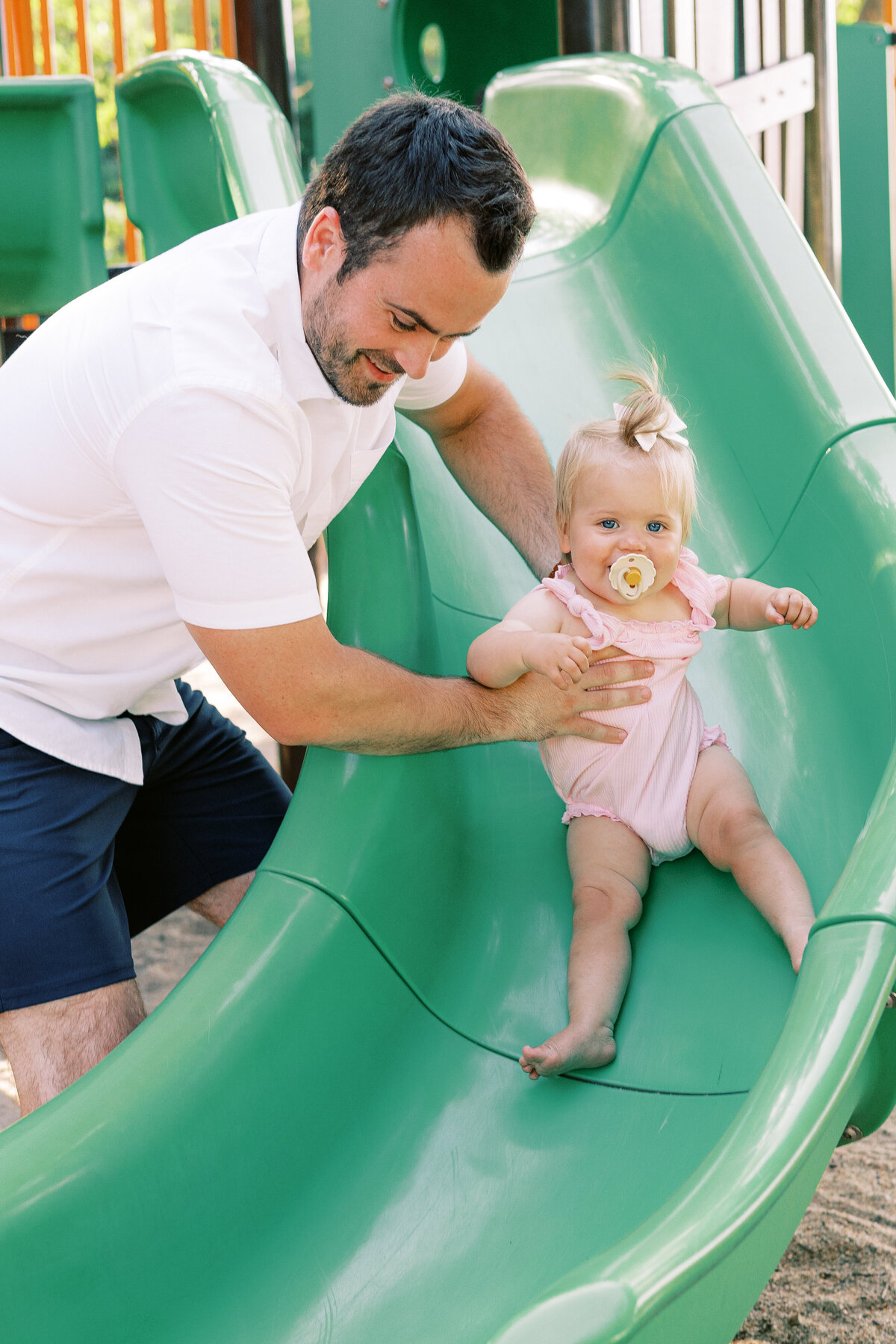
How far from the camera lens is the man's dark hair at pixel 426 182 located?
1.54 metres

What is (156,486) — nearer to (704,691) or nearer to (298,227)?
(298,227)

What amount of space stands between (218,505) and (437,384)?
76cm

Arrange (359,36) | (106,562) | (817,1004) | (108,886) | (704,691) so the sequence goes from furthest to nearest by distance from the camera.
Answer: (359,36) < (704,691) < (108,886) < (106,562) < (817,1004)

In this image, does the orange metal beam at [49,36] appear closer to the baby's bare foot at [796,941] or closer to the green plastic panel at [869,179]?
the green plastic panel at [869,179]

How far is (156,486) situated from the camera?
1.54 m

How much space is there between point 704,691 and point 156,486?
106cm

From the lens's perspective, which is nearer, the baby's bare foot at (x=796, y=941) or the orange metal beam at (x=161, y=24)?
the baby's bare foot at (x=796, y=941)

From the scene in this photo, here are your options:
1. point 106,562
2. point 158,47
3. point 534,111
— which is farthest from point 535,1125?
point 158,47

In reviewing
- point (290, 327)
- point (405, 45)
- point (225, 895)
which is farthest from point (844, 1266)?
point (405, 45)

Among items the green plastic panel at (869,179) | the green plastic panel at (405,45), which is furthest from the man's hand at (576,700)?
the green plastic panel at (869,179)

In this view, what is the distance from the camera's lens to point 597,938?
5.82ft

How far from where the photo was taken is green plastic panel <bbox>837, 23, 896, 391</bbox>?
4.99 metres

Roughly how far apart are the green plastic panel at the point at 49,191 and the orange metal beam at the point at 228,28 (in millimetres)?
1155

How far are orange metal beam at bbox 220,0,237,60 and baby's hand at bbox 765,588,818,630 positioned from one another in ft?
11.0
